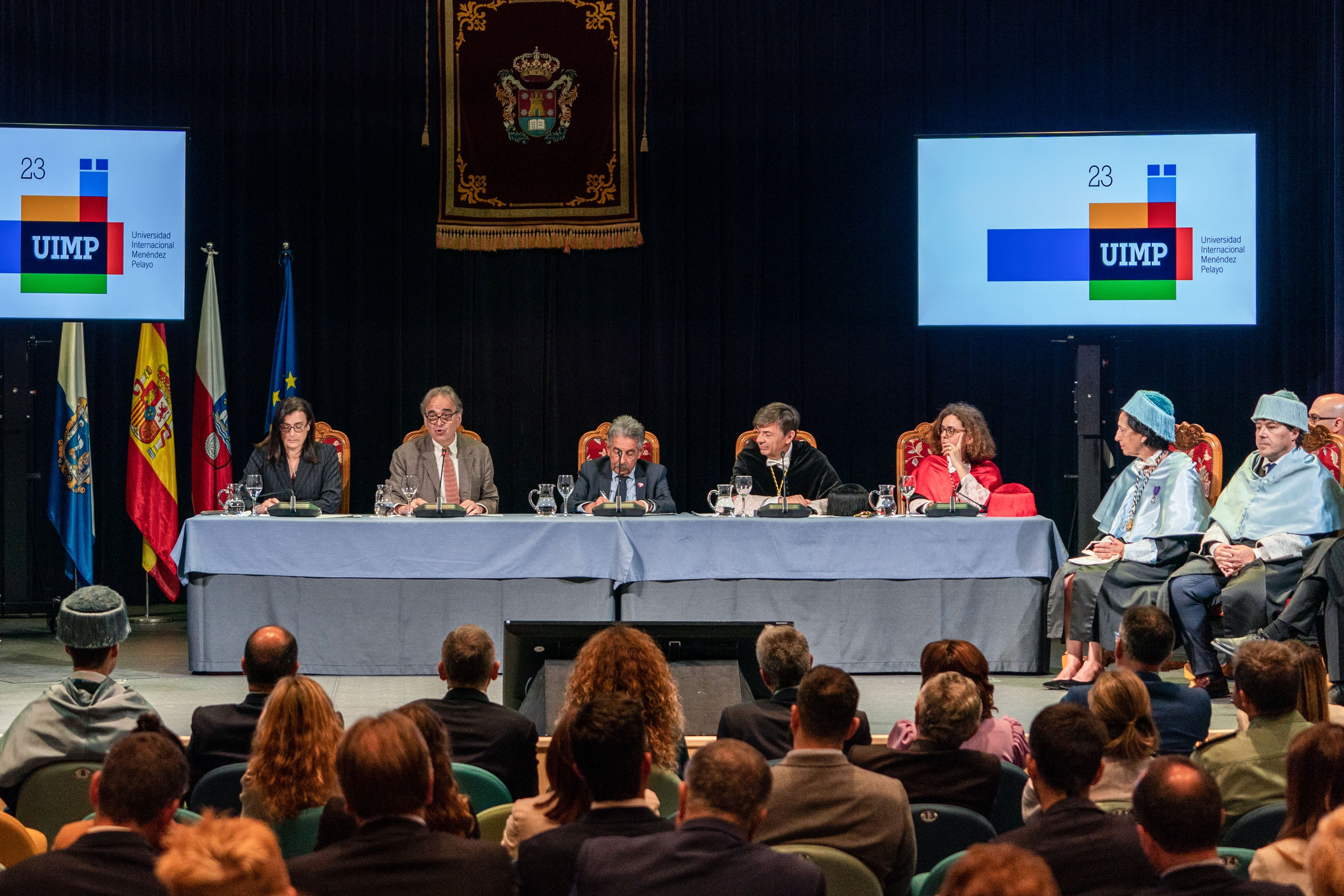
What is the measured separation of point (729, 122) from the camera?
8.09 m

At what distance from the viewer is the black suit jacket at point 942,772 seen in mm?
2650

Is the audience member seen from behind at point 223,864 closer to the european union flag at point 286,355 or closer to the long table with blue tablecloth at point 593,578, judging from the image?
the long table with blue tablecloth at point 593,578

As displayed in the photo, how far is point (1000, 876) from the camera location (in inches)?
54.1

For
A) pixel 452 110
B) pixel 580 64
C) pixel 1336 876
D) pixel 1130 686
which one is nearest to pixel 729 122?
pixel 580 64

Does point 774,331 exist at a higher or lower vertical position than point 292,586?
higher

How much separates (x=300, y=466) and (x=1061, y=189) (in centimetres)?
417

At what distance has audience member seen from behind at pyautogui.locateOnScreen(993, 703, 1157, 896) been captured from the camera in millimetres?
2078

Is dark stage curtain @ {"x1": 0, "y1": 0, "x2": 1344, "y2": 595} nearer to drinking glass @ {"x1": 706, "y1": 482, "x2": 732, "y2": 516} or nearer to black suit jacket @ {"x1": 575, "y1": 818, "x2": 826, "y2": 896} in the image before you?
drinking glass @ {"x1": 706, "y1": 482, "x2": 732, "y2": 516}

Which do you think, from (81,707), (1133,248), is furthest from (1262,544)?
(81,707)

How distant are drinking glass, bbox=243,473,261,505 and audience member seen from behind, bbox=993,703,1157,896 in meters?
4.44

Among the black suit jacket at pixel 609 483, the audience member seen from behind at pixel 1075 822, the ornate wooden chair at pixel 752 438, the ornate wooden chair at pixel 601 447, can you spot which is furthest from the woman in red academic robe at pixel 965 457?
the audience member seen from behind at pixel 1075 822

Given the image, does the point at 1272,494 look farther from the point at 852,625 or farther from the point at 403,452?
the point at 403,452

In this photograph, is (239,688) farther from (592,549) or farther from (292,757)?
(292,757)

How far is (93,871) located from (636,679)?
4.24 feet
